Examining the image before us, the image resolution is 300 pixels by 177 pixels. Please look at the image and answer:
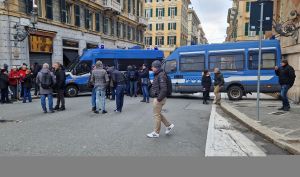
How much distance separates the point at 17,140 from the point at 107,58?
11.3m

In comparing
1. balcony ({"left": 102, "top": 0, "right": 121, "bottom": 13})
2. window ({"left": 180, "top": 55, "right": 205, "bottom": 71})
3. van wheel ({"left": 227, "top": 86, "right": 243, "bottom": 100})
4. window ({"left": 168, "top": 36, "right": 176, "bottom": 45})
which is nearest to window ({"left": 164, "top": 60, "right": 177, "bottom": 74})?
window ({"left": 180, "top": 55, "right": 205, "bottom": 71})

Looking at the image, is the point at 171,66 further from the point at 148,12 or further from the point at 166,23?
the point at 148,12

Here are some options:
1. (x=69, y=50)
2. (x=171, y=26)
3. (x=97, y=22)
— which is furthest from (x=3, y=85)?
(x=171, y=26)

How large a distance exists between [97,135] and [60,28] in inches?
691

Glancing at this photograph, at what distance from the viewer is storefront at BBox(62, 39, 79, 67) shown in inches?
883

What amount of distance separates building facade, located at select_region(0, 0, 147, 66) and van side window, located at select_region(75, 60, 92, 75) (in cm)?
474

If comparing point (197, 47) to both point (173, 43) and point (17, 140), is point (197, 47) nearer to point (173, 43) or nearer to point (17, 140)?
point (17, 140)

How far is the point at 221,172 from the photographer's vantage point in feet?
13.2

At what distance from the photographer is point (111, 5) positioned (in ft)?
94.8

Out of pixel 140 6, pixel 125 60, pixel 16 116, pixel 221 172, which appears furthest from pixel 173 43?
pixel 221 172

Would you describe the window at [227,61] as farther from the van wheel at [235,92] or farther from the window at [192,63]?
the van wheel at [235,92]

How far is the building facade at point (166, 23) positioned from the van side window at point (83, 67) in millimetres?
48228

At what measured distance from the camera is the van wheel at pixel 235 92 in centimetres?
1360

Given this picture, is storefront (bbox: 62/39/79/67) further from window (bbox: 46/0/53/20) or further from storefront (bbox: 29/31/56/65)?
window (bbox: 46/0/53/20)
